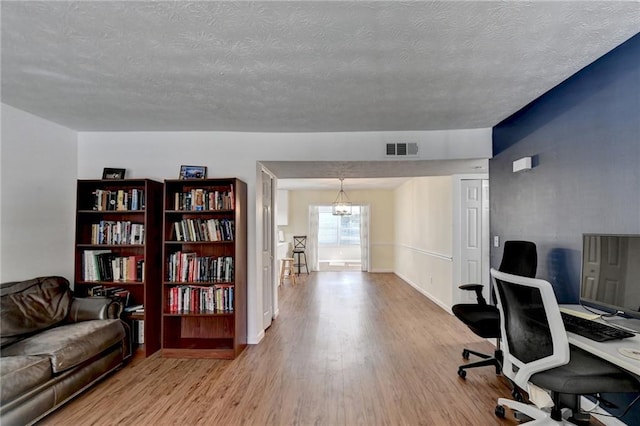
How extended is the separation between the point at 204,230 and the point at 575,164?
10.9ft

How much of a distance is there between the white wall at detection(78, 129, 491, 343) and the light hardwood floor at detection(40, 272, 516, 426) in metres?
0.72

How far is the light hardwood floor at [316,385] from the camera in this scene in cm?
231

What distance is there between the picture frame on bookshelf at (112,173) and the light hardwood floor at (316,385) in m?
1.96

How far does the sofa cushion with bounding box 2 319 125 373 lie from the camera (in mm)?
2311

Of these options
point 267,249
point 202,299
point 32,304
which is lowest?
point 202,299

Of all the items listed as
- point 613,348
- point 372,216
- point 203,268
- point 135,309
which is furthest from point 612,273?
point 372,216

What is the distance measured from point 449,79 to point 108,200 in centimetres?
345

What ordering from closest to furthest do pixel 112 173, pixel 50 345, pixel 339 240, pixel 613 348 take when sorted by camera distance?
pixel 613 348
pixel 50 345
pixel 112 173
pixel 339 240

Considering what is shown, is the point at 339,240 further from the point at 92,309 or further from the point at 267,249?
the point at 92,309

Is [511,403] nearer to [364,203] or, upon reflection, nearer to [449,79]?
[449,79]

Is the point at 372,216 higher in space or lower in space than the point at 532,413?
higher

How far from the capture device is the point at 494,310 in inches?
119

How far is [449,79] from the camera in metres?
2.41

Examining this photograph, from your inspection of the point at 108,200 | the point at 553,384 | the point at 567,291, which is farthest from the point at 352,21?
the point at 108,200
